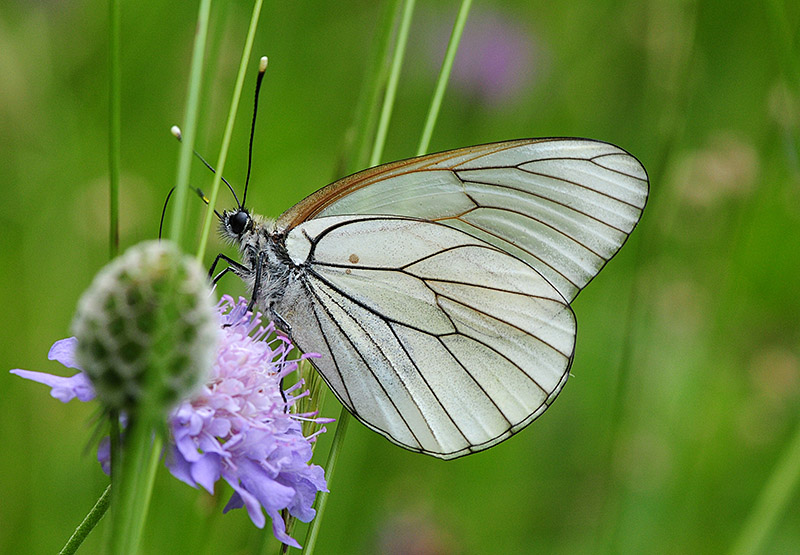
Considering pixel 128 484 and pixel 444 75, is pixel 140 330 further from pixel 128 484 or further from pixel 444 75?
pixel 444 75

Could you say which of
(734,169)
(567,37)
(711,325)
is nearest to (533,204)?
(734,169)

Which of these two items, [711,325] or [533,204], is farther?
[711,325]

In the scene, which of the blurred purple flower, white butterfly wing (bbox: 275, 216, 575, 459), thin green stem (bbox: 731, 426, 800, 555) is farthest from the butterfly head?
the blurred purple flower

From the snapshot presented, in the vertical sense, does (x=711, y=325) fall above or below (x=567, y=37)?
below

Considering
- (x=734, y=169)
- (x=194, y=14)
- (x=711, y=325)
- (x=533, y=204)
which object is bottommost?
(x=711, y=325)

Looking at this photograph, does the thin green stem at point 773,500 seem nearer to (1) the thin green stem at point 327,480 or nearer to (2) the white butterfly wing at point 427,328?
(2) the white butterfly wing at point 427,328

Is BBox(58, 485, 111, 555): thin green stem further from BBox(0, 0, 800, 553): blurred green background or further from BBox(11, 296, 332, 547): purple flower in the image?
BBox(0, 0, 800, 553): blurred green background

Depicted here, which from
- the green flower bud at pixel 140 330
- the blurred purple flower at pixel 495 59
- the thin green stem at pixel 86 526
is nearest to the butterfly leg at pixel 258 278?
the thin green stem at pixel 86 526

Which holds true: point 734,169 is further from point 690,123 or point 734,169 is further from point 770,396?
point 690,123
